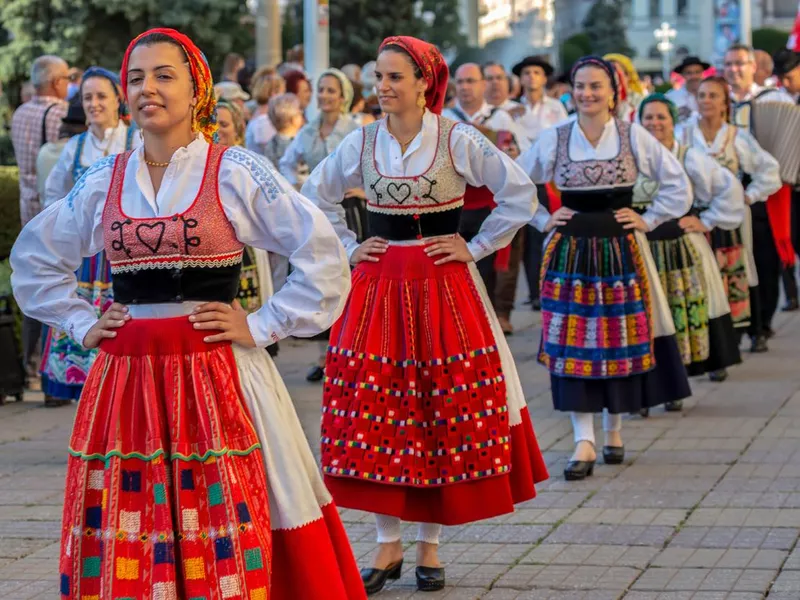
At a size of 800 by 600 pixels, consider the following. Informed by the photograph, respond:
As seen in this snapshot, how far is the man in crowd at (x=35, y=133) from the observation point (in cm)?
1037

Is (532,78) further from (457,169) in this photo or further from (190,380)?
(190,380)

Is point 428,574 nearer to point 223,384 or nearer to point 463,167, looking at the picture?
point 463,167

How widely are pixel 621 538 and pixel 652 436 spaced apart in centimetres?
232

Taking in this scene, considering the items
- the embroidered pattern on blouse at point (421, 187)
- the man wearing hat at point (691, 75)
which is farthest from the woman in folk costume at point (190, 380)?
the man wearing hat at point (691, 75)

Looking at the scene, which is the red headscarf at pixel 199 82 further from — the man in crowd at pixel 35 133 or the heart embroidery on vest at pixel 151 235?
the man in crowd at pixel 35 133

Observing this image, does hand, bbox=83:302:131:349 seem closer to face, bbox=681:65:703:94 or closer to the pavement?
the pavement

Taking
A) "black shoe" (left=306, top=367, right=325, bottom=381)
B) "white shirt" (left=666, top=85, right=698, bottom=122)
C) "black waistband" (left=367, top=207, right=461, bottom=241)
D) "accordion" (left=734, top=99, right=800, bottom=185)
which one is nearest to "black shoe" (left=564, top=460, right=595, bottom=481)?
"black waistband" (left=367, top=207, right=461, bottom=241)

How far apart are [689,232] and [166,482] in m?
5.90

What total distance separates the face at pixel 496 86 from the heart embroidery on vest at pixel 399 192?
785cm

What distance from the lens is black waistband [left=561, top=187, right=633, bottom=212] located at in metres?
7.86

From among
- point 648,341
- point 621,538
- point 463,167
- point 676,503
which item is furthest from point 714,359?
point 463,167

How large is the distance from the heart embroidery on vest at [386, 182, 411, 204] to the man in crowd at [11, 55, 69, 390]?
474 cm

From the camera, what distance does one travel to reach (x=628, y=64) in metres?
11.0

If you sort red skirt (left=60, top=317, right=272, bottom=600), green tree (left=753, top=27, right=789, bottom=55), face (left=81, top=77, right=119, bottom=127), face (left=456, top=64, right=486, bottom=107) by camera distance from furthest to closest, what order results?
1. green tree (left=753, top=27, right=789, bottom=55)
2. face (left=456, top=64, right=486, bottom=107)
3. face (left=81, top=77, right=119, bottom=127)
4. red skirt (left=60, top=317, right=272, bottom=600)
